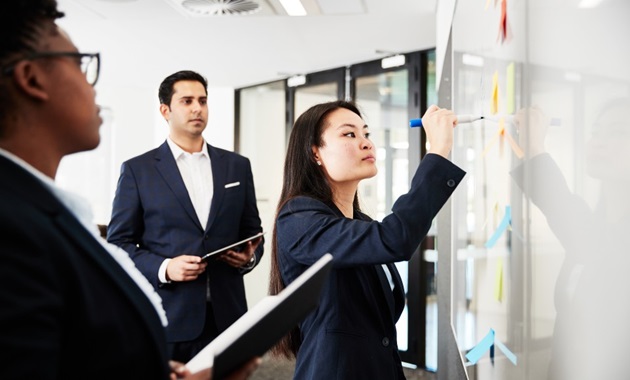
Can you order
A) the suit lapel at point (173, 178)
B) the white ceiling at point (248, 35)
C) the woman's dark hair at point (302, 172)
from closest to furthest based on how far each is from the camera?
the woman's dark hair at point (302, 172) → the suit lapel at point (173, 178) → the white ceiling at point (248, 35)

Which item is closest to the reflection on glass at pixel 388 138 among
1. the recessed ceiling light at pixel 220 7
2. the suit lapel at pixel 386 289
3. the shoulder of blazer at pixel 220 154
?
the recessed ceiling light at pixel 220 7

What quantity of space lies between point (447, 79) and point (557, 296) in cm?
206

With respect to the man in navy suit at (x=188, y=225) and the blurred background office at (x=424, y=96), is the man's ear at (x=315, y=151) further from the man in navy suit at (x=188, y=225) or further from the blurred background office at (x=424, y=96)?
the man in navy suit at (x=188, y=225)

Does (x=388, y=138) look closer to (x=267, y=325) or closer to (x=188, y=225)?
(x=188, y=225)

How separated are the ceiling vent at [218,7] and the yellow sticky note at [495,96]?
2.43 m

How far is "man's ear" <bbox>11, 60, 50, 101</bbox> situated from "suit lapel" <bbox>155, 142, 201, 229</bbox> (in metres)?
1.60

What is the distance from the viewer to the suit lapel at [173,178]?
7.37 feet

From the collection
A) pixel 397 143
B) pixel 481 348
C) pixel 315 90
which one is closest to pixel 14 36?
pixel 481 348

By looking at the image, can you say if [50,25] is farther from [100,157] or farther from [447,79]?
[100,157]

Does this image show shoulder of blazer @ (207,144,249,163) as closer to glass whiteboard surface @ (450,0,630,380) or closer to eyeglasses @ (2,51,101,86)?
glass whiteboard surface @ (450,0,630,380)

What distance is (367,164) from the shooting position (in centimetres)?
148

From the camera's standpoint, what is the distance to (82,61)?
712 millimetres

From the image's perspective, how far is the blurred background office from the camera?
741mm

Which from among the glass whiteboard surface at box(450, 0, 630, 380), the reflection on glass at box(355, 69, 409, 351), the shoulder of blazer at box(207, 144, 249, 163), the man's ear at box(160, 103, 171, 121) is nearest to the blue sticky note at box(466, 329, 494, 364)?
the glass whiteboard surface at box(450, 0, 630, 380)
